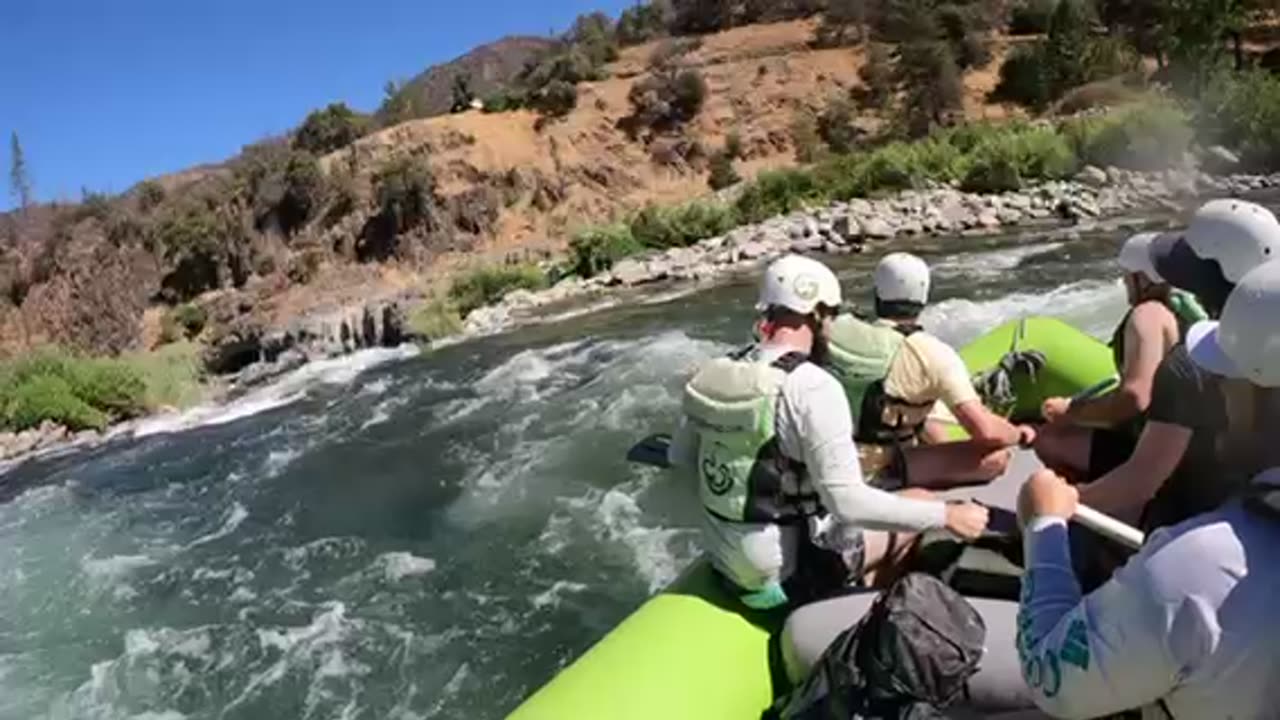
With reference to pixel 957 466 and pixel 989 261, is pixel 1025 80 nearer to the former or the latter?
pixel 989 261

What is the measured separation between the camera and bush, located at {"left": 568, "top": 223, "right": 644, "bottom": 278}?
21.2 meters

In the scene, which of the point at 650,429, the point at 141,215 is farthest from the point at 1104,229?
the point at 141,215

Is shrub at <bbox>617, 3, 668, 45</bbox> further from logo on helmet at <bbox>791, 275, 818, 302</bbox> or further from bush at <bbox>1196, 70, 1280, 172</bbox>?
logo on helmet at <bbox>791, 275, 818, 302</bbox>

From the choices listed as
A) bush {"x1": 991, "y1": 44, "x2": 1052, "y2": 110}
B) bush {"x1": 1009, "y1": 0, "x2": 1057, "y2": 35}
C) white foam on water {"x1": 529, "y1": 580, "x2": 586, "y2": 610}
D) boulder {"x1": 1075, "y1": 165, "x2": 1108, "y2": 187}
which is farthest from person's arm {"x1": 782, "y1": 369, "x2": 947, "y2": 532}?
bush {"x1": 1009, "y1": 0, "x2": 1057, "y2": 35}

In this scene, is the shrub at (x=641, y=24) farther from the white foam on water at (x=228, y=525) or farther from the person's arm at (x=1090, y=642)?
the person's arm at (x=1090, y=642)

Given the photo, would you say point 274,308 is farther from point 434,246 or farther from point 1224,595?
point 1224,595

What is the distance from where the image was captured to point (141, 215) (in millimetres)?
32688

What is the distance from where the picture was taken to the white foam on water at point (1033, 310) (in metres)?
10.1

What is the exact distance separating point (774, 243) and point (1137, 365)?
17100mm

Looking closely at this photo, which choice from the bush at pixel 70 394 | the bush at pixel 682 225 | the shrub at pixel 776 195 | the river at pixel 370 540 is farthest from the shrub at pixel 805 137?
the bush at pixel 70 394

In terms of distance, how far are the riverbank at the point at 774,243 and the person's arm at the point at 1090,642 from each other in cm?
1507

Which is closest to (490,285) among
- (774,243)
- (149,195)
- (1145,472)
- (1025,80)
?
(774,243)

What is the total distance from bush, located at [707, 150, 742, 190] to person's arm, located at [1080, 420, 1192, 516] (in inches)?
1059

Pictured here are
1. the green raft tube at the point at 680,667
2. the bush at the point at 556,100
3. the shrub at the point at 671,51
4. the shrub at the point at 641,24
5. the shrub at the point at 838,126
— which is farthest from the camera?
the shrub at the point at 641,24
